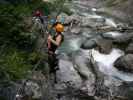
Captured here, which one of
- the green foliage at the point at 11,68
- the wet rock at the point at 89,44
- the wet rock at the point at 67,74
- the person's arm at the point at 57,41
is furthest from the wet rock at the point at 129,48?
the green foliage at the point at 11,68

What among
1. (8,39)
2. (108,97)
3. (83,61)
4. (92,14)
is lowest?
(108,97)

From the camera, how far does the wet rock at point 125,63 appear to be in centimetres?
1273

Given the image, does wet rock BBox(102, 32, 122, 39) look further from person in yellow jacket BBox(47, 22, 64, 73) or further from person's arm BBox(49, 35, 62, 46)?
person's arm BBox(49, 35, 62, 46)

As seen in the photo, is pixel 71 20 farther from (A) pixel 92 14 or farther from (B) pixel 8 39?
(B) pixel 8 39

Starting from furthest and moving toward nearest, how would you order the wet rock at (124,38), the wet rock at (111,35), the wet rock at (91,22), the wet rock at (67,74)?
the wet rock at (91,22) < the wet rock at (111,35) < the wet rock at (124,38) < the wet rock at (67,74)

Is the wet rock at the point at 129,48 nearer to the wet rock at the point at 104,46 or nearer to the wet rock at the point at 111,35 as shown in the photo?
the wet rock at the point at 104,46

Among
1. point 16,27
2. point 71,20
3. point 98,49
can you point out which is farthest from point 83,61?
point 71,20

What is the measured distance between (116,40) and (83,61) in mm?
2950

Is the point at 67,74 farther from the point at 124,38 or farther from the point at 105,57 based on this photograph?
the point at 124,38

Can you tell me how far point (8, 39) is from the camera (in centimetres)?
981

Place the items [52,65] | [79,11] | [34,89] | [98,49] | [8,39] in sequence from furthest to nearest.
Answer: [79,11], [98,49], [52,65], [8,39], [34,89]

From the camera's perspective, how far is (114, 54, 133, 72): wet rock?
1273cm

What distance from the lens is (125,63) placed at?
12805 mm

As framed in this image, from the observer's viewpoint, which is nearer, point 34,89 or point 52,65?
point 34,89
